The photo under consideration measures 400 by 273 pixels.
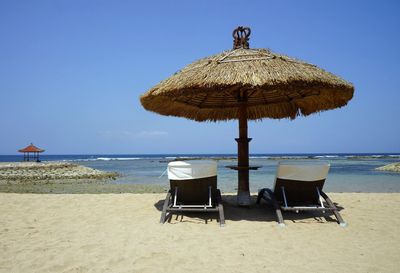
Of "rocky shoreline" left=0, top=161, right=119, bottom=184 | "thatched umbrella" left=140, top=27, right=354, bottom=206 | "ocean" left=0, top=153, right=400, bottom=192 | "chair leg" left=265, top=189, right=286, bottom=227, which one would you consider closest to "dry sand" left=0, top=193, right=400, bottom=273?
"chair leg" left=265, top=189, right=286, bottom=227

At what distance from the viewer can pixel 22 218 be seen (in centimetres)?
493

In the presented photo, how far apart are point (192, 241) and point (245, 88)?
244 cm

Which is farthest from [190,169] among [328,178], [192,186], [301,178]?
[328,178]

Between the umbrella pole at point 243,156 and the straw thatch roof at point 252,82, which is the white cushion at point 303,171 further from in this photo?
the straw thatch roof at point 252,82

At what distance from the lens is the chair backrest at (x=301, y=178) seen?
4652 millimetres

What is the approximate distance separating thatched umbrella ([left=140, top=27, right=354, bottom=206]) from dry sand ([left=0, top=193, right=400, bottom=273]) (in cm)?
140

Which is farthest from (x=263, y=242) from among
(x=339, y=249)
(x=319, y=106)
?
(x=319, y=106)

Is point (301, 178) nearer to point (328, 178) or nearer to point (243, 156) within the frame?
point (243, 156)

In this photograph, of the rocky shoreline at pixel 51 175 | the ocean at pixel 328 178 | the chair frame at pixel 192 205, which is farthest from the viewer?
the rocky shoreline at pixel 51 175

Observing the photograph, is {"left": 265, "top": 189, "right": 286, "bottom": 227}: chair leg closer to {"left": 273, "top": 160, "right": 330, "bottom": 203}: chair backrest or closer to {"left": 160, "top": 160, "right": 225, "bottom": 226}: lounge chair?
{"left": 273, "top": 160, "right": 330, "bottom": 203}: chair backrest

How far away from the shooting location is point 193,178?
4.66m

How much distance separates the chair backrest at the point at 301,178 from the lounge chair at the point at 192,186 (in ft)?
3.28

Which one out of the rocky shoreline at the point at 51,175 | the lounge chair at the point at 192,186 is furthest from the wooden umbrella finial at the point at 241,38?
the rocky shoreline at the point at 51,175

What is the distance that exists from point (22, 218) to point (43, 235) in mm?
1279
